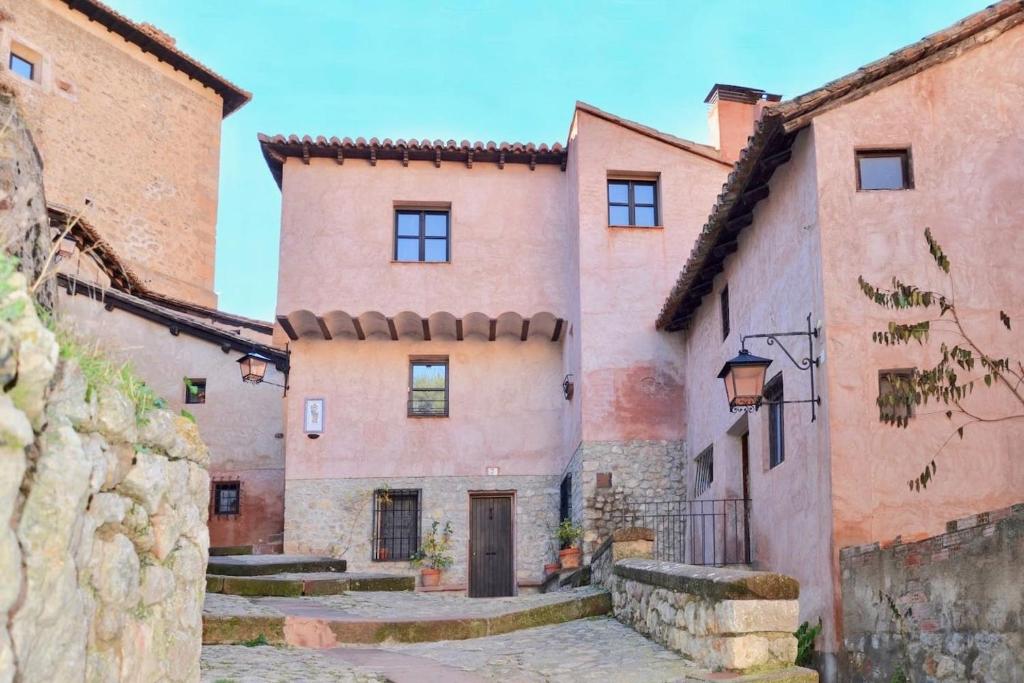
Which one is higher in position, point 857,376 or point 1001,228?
point 1001,228

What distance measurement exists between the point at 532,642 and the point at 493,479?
9140 millimetres

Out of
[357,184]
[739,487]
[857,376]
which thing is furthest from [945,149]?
[357,184]

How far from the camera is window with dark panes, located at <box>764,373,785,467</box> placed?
12.8m

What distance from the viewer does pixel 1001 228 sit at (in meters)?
11.5

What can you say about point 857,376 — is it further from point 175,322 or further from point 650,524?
point 175,322

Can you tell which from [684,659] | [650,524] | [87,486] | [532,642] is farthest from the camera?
[650,524]

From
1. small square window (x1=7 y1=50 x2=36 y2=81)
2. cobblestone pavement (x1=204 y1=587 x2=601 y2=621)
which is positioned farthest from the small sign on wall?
small square window (x1=7 y1=50 x2=36 y2=81)

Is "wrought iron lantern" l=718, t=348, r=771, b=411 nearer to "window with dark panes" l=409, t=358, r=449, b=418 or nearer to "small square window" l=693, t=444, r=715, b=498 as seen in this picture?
"small square window" l=693, t=444, r=715, b=498

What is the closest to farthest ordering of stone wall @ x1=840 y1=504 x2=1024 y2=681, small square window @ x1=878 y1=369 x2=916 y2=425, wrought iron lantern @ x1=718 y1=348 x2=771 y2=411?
stone wall @ x1=840 y1=504 x2=1024 y2=681 < small square window @ x1=878 y1=369 x2=916 y2=425 < wrought iron lantern @ x1=718 y1=348 x2=771 y2=411

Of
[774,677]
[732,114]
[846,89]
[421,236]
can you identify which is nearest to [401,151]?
[421,236]

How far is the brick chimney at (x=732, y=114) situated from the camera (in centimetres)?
1934

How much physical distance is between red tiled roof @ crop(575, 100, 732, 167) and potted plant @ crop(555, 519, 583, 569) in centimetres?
639

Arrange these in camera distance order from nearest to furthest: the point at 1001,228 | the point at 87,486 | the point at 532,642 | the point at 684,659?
the point at 87,486, the point at 684,659, the point at 532,642, the point at 1001,228

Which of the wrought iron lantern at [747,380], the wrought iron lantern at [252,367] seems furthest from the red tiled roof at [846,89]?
the wrought iron lantern at [252,367]
